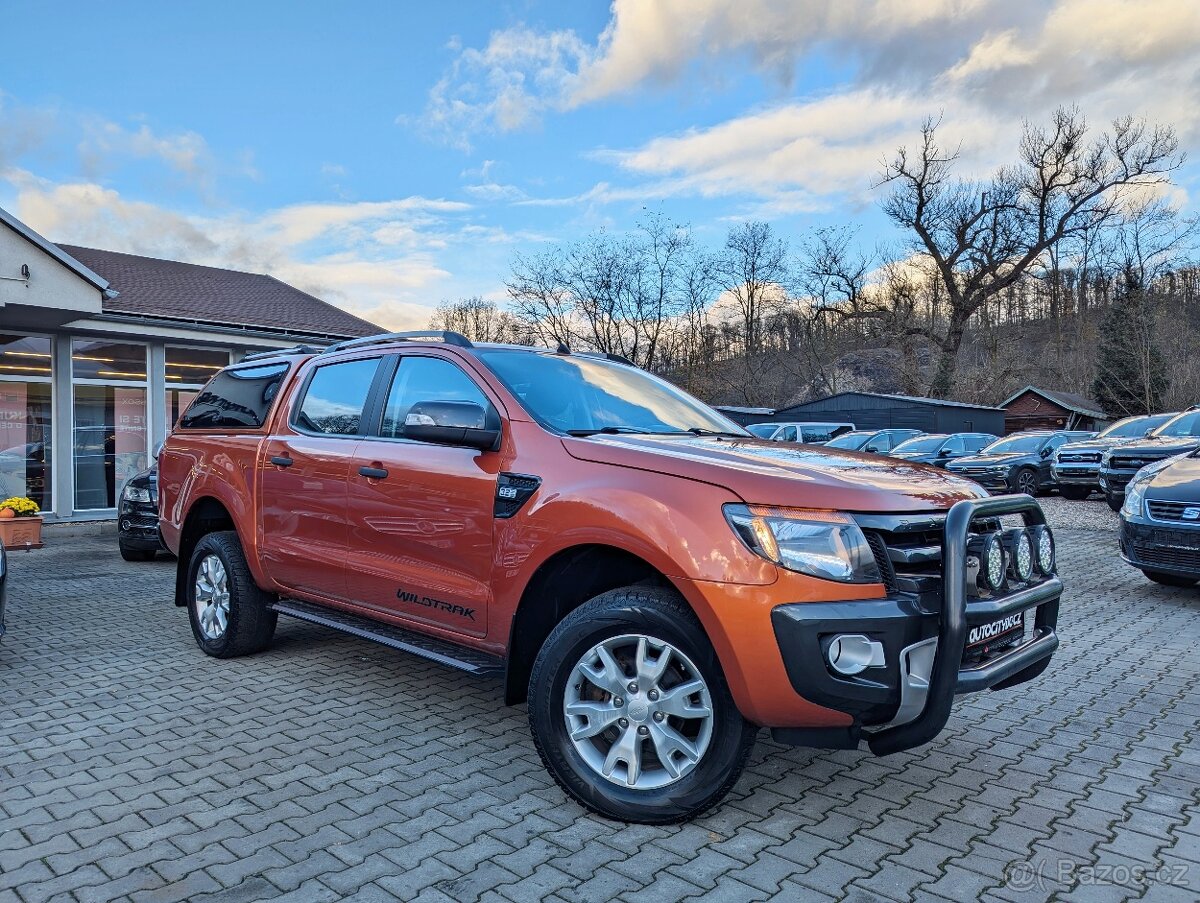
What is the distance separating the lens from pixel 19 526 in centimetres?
1077

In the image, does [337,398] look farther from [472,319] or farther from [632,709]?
[472,319]

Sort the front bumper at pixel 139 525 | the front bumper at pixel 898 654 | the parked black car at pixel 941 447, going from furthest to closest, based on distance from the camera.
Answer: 1. the parked black car at pixel 941 447
2. the front bumper at pixel 139 525
3. the front bumper at pixel 898 654

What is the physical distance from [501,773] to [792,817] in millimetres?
1206

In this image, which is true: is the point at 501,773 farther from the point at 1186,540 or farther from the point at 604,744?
the point at 1186,540

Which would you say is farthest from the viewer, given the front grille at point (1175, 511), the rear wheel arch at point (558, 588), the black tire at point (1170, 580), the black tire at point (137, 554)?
the black tire at point (137, 554)

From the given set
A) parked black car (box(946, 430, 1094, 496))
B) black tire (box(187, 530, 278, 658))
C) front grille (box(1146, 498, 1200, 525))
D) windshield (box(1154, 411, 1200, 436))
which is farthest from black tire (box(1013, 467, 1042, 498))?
black tire (box(187, 530, 278, 658))

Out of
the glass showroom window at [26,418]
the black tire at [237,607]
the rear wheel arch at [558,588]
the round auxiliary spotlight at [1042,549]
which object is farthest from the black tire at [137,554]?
the round auxiliary spotlight at [1042,549]

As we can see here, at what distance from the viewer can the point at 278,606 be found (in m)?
5.03

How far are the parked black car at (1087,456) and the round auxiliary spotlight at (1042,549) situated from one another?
571 inches

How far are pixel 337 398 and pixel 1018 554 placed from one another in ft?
11.3

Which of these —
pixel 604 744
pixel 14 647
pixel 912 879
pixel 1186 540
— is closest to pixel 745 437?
pixel 604 744

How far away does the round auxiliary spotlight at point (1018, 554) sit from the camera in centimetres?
321

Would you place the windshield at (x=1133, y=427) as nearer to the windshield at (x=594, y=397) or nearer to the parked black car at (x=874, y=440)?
the parked black car at (x=874, y=440)

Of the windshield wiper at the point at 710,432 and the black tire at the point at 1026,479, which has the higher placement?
the windshield wiper at the point at 710,432
